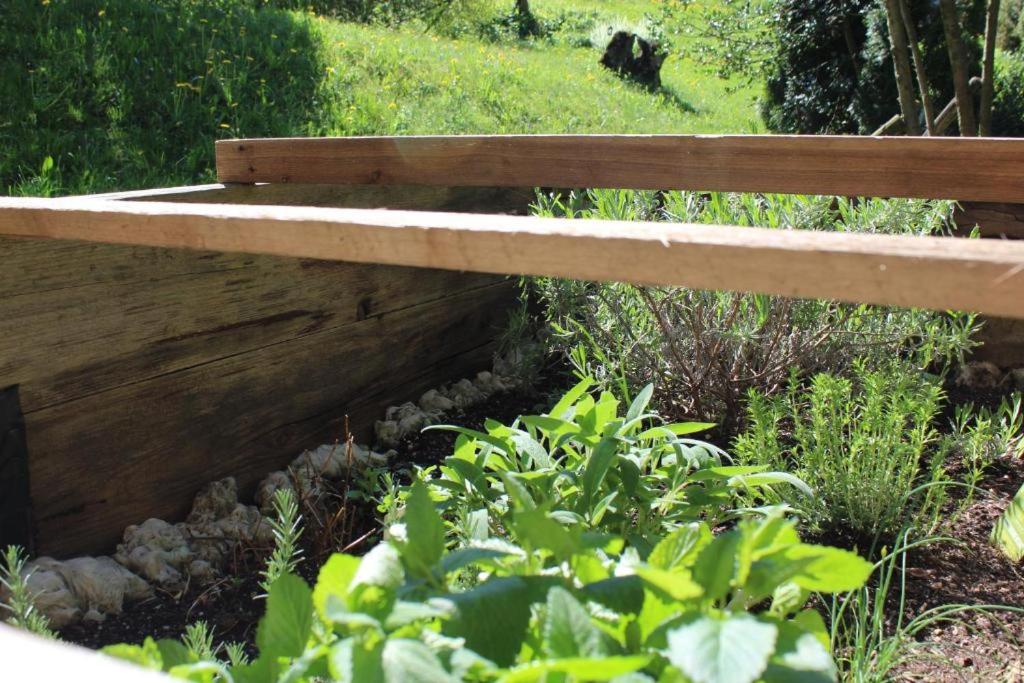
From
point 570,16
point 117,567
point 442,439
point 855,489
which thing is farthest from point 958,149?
point 570,16

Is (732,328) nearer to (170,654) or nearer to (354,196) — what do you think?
(354,196)

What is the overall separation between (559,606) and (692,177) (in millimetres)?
2019

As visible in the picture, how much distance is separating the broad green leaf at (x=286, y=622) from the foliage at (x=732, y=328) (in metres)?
1.75

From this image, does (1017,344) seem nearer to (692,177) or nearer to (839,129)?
(692,177)

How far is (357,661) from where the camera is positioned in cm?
84

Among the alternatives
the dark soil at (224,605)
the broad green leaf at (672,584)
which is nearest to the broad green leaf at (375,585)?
the broad green leaf at (672,584)

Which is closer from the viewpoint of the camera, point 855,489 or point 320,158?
point 855,489

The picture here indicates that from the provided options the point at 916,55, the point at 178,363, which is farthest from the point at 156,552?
the point at 916,55

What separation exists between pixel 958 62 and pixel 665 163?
3.40m

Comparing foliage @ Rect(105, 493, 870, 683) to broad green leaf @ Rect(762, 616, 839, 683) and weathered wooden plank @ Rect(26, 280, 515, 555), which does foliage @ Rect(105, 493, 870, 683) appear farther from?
weathered wooden plank @ Rect(26, 280, 515, 555)

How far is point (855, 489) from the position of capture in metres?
2.12

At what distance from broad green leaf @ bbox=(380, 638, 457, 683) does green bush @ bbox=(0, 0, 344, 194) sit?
3.30 m

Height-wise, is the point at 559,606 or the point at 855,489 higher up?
the point at 559,606

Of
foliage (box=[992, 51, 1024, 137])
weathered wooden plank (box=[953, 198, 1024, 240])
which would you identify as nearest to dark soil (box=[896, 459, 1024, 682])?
weathered wooden plank (box=[953, 198, 1024, 240])
